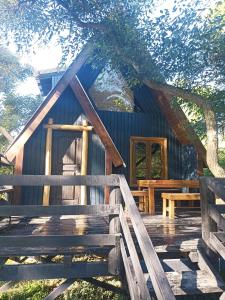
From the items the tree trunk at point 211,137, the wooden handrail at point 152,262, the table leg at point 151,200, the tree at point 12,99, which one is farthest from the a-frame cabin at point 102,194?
the tree at point 12,99

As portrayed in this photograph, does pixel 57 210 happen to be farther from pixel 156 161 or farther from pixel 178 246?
pixel 156 161

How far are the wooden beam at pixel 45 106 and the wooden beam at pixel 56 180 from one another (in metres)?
4.63

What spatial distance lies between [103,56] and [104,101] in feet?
8.03

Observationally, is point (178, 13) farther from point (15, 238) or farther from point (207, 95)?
point (15, 238)

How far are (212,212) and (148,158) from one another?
19.6ft

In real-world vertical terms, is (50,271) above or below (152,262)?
below

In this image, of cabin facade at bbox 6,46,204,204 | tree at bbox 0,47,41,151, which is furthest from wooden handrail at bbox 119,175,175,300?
tree at bbox 0,47,41,151

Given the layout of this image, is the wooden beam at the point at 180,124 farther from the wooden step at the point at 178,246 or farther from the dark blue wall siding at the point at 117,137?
the wooden step at the point at 178,246

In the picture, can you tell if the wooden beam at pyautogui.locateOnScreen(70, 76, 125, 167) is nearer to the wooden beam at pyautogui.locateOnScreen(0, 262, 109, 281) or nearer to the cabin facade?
the cabin facade

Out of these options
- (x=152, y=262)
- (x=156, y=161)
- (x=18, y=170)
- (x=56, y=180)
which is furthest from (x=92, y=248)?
(x=156, y=161)

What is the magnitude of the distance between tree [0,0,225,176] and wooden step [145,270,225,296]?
157 inches

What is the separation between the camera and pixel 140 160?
9.98 m

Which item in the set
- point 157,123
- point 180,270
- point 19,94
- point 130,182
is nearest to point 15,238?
point 180,270

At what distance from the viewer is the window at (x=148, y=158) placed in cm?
952
